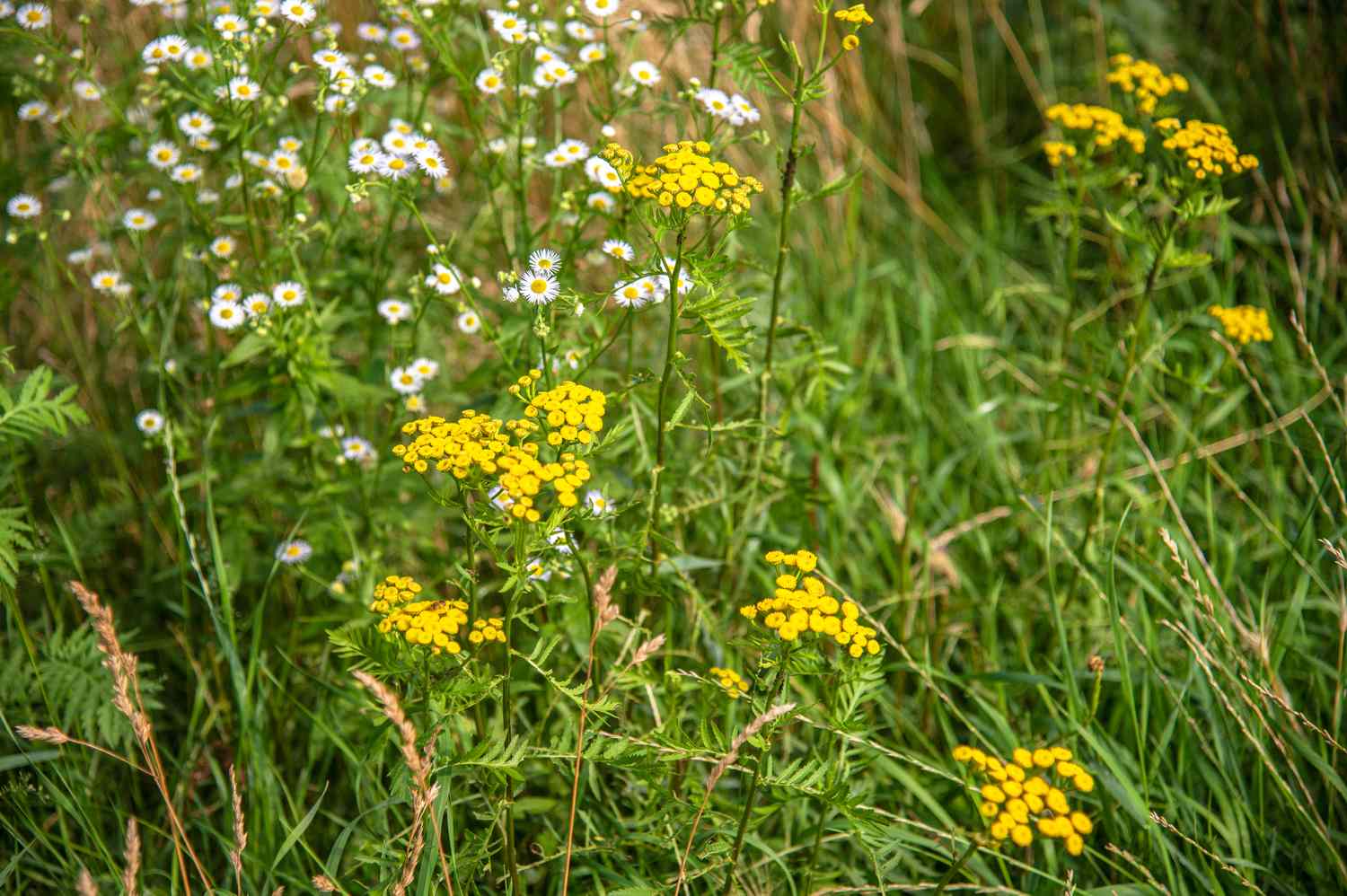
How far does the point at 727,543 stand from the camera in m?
2.64

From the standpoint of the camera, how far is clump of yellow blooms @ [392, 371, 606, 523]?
64.1 inches

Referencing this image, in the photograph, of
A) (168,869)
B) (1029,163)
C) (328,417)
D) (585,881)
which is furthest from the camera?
(1029,163)

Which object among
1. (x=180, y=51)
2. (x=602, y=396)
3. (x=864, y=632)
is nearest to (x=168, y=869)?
(x=602, y=396)

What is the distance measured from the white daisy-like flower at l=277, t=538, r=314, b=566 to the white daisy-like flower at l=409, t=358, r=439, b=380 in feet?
1.63

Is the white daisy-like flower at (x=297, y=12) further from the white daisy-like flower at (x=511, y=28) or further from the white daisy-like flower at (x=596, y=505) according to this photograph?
the white daisy-like flower at (x=596, y=505)

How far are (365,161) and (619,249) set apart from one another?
0.60 m

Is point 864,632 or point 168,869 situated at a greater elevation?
point 864,632

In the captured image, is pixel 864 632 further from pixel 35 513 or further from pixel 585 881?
pixel 35 513

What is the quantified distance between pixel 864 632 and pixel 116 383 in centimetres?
275

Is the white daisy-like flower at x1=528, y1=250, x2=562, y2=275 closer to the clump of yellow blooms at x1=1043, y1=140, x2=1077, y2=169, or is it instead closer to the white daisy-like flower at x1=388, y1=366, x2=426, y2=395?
the white daisy-like flower at x1=388, y1=366, x2=426, y2=395

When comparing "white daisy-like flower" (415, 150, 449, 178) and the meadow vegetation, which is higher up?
"white daisy-like flower" (415, 150, 449, 178)

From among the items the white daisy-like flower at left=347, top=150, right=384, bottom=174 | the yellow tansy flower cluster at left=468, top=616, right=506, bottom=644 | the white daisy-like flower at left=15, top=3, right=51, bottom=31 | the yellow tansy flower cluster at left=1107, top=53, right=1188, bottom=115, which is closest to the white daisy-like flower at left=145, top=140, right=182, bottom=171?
the white daisy-like flower at left=15, top=3, right=51, bottom=31

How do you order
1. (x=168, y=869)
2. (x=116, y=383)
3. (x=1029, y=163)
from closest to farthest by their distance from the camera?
1. (x=168, y=869)
2. (x=116, y=383)
3. (x=1029, y=163)

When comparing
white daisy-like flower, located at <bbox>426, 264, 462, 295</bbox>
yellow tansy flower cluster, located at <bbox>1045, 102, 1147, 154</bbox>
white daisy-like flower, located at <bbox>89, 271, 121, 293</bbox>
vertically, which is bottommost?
white daisy-like flower, located at <bbox>89, 271, 121, 293</bbox>
